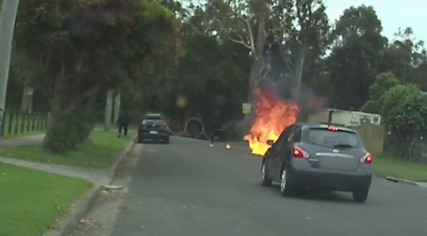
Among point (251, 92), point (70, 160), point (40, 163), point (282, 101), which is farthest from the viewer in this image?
point (282, 101)

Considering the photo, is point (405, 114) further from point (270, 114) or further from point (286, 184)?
point (286, 184)

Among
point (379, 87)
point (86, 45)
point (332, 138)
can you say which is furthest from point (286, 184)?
point (379, 87)

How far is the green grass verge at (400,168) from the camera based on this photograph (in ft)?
95.9

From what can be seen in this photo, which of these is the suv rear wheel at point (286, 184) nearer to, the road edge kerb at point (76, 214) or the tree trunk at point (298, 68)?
the road edge kerb at point (76, 214)

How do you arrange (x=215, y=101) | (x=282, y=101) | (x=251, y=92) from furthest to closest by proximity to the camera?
(x=215, y=101), (x=282, y=101), (x=251, y=92)

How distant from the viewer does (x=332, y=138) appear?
58.5ft

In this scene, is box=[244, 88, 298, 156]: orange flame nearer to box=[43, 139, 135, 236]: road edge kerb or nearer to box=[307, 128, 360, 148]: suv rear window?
box=[307, 128, 360, 148]: suv rear window

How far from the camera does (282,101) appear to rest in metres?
64.9

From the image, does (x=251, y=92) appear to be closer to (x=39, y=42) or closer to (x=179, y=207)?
(x=39, y=42)

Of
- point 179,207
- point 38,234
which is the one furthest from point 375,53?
point 38,234

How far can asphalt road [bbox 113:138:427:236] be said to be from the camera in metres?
12.5

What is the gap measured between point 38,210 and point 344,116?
2060 inches

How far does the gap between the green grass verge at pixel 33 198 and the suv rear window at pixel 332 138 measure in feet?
15.2

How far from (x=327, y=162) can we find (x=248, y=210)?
3.09 metres
